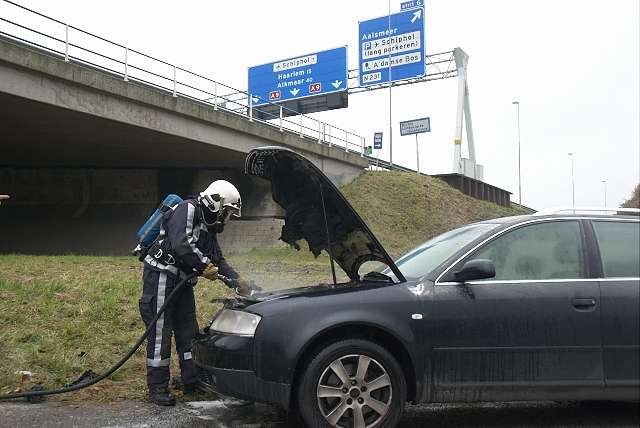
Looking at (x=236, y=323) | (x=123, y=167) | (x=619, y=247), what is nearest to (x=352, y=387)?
(x=236, y=323)

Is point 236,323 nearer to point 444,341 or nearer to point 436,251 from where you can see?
point 444,341

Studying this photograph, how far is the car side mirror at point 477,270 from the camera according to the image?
12.4 feet

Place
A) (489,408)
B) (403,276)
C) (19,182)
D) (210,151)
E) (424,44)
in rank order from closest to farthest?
(403,276), (489,408), (210,151), (19,182), (424,44)

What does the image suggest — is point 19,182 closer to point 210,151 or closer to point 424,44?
point 210,151

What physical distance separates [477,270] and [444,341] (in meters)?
0.51

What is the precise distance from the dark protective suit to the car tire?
149cm

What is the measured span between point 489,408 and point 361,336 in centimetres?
152

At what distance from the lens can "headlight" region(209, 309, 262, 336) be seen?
3.83m

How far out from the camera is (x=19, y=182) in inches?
1009

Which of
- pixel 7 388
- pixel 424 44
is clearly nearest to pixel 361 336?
pixel 7 388

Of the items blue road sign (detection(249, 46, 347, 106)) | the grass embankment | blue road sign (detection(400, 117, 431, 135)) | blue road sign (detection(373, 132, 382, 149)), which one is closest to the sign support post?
blue road sign (detection(400, 117, 431, 135))

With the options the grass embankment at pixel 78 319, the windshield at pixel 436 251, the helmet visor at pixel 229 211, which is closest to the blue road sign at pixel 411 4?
the grass embankment at pixel 78 319

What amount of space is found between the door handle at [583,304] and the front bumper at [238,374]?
1.96m

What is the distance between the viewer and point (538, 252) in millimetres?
4090
